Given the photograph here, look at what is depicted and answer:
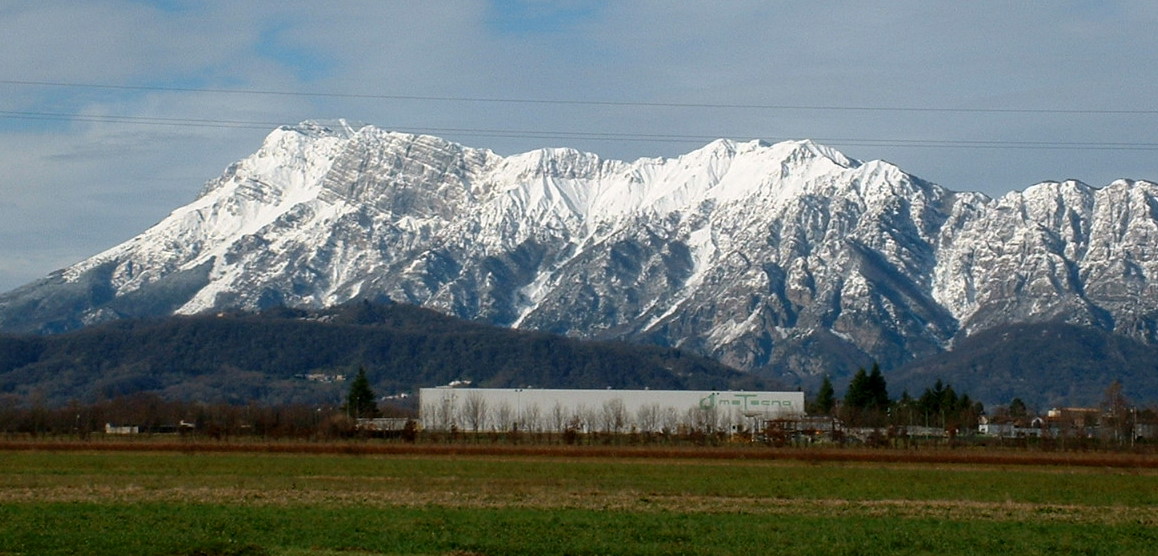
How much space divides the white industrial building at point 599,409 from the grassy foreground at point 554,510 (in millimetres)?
101048

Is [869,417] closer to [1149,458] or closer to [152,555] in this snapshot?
[1149,458]

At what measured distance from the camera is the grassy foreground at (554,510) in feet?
127

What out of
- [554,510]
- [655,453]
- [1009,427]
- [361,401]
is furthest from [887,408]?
[554,510]

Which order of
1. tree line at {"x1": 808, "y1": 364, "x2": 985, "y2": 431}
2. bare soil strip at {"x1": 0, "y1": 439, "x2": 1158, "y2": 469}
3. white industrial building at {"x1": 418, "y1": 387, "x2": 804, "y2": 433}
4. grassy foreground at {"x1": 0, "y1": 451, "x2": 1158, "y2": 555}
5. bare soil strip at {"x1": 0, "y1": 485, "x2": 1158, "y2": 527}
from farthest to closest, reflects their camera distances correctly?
1. white industrial building at {"x1": 418, "y1": 387, "x2": 804, "y2": 433}
2. tree line at {"x1": 808, "y1": 364, "x2": 985, "y2": 431}
3. bare soil strip at {"x1": 0, "y1": 439, "x2": 1158, "y2": 469}
4. bare soil strip at {"x1": 0, "y1": 485, "x2": 1158, "y2": 527}
5. grassy foreground at {"x1": 0, "y1": 451, "x2": 1158, "y2": 555}

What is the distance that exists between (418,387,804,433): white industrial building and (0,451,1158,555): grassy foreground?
101 metres

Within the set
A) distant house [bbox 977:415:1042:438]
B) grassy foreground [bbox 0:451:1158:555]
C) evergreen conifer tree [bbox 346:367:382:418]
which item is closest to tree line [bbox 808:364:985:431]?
distant house [bbox 977:415:1042:438]

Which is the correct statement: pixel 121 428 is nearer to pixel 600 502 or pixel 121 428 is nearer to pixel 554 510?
pixel 600 502

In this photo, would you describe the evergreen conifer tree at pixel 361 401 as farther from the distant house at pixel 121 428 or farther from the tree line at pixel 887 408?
the tree line at pixel 887 408

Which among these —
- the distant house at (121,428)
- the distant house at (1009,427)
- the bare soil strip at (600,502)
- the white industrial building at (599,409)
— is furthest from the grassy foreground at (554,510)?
the distant house at (121,428)

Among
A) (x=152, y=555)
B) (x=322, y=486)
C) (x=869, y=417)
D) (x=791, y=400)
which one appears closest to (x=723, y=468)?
(x=322, y=486)

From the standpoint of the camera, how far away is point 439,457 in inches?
3745

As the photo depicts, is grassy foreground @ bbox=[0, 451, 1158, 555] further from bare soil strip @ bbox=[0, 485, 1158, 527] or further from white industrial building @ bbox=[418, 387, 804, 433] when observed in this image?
white industrial building @ bbox=[418, 387, 804, 433]

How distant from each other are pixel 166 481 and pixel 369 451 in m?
40.8

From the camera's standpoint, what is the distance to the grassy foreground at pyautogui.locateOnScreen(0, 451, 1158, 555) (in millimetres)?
38781
